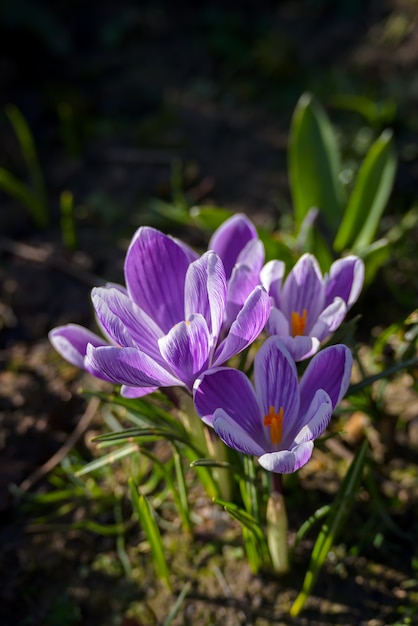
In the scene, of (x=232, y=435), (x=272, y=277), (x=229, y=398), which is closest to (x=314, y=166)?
(x=272, y=277)

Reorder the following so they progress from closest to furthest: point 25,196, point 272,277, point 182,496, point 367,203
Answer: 1. point 272,277
2. point 182,496
3. point 367,203
4. point 25,196

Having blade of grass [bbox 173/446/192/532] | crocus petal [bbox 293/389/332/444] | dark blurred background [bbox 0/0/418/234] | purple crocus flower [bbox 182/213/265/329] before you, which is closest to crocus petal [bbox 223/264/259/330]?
purple crocus flower [bbox 182/213/265/329]

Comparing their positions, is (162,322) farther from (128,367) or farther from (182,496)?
(182,496)

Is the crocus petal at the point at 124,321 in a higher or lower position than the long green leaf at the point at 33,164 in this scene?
lower

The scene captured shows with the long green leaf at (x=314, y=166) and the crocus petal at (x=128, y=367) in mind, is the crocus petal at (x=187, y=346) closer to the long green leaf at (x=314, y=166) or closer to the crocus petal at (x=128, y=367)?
the crocus petal at (x=128, y=367)

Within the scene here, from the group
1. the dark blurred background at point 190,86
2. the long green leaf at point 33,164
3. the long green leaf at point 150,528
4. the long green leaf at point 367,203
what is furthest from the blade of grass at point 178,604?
the long green leaf at point 33,164

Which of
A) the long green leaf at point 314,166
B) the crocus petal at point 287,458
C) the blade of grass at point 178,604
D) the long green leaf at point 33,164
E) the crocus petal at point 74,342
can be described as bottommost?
the blade of grass at point 178,604
